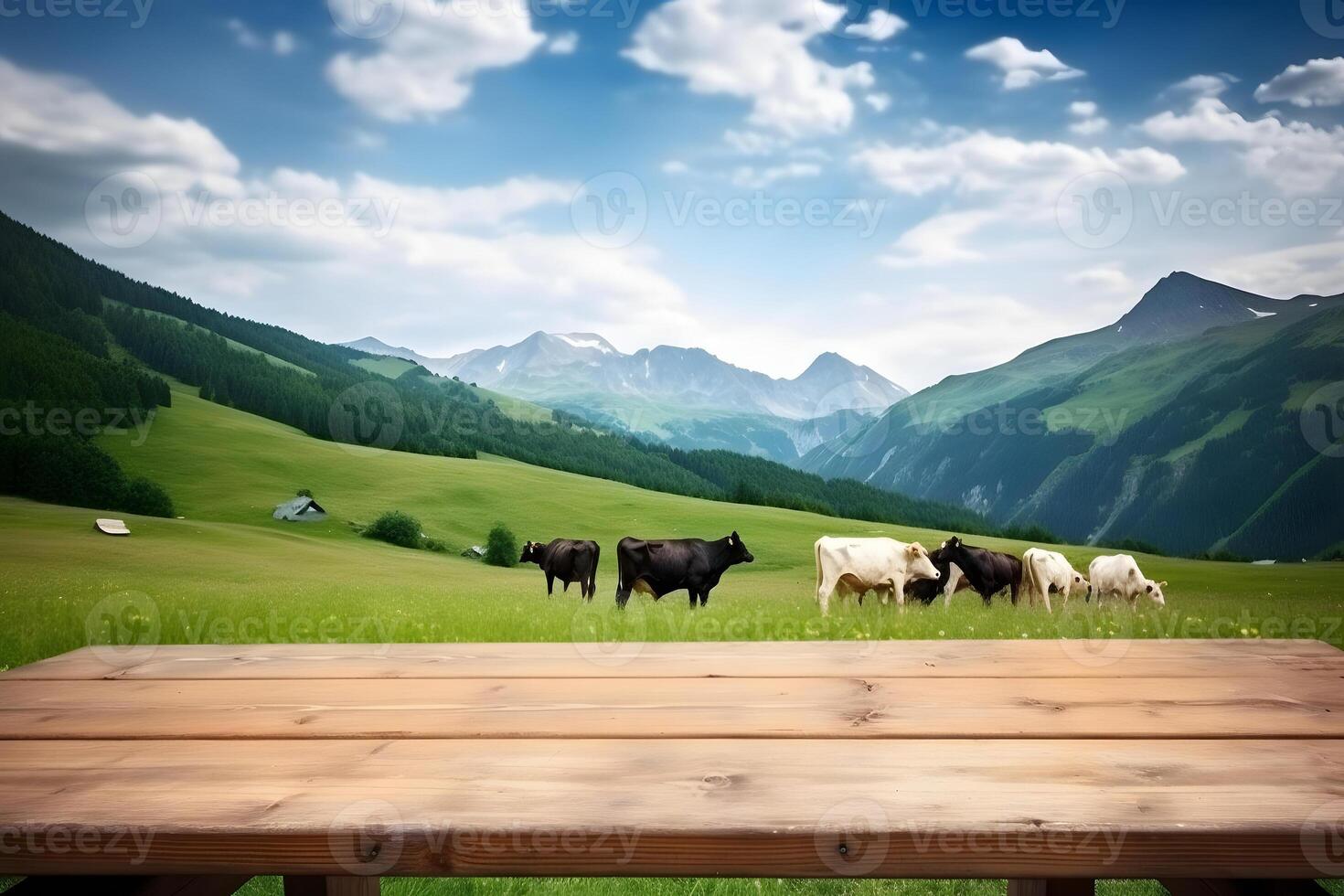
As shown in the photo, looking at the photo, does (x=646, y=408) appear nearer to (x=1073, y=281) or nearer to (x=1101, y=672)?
(x=1073, y=281)

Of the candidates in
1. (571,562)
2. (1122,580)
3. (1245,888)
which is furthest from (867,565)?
(1245,888)

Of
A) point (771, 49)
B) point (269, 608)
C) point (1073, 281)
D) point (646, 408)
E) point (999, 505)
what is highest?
point (771, 49)

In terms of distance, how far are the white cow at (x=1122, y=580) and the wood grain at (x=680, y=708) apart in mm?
7125

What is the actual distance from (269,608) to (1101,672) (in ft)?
23.9

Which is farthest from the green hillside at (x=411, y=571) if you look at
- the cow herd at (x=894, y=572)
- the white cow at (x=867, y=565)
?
the white cow at (x=867, y=565)

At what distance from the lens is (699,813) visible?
4.37ft

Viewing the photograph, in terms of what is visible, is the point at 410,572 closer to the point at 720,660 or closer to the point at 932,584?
the point at 932,584

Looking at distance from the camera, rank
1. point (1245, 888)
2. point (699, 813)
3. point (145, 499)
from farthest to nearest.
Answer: point (145, 499)
point (1245, 888)
point (699, 813)

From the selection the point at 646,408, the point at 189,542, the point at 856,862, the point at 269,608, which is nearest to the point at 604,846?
the point at 856,862

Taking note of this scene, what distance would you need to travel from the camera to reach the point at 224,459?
32.1ft

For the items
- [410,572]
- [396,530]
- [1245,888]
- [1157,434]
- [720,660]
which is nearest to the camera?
[1245,888]

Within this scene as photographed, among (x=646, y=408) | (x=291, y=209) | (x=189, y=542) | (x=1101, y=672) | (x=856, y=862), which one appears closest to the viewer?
(x=856, y=862)

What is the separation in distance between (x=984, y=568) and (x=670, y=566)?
134 inches

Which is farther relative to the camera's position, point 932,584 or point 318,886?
point 932,584
